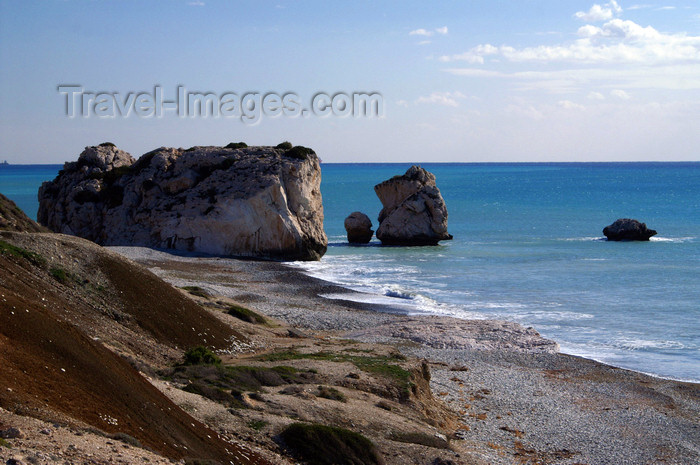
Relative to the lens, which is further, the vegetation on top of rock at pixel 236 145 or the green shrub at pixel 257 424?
the vegetation on top of rock at pixel 236 145

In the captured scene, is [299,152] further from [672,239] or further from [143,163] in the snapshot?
[672,239]

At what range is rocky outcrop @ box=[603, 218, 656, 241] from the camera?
220 ft

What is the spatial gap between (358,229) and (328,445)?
178 feet

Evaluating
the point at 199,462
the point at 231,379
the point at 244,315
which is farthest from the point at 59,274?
the point at 199,462

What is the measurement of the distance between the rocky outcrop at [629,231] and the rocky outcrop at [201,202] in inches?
1213

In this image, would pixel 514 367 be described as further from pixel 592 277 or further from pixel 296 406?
pixel 592 277

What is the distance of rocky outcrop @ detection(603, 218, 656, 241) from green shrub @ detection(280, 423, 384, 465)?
6004cm

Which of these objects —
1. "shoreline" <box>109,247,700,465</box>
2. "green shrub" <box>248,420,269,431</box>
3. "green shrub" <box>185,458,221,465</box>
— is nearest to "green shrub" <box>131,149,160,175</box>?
"shoreline" <box>109,247,700,465</box>

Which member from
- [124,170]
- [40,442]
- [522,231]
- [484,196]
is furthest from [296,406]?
[484,196]

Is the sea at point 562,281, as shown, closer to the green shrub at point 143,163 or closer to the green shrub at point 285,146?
the green shrub at point 285,146

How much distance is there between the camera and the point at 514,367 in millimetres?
25234

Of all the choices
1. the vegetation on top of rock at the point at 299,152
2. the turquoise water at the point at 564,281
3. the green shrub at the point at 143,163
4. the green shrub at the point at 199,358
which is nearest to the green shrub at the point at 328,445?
the green shrub at the point at 199,358

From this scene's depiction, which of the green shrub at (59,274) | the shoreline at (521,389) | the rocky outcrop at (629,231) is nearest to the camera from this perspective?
the shoreline at (521,389)

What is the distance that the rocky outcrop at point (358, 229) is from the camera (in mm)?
67375
